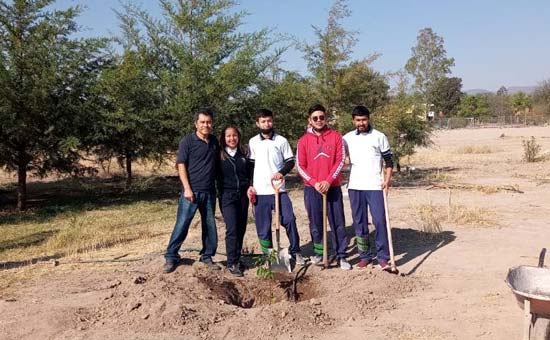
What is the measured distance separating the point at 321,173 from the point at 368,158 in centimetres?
57

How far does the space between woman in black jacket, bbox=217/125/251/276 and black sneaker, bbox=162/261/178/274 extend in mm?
632

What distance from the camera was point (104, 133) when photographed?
1427 cm

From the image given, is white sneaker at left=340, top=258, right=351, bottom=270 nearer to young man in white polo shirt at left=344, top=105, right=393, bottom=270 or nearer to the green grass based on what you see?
young man in white polo shirt at left=344, top=105, right=393, bottom=270

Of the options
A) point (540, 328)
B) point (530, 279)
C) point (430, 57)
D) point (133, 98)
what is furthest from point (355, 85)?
point (430, 57)

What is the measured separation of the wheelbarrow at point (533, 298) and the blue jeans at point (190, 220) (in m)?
3.40

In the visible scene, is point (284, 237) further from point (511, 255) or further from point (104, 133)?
point (104, 133)

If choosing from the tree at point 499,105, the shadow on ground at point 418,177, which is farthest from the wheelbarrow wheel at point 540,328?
the tree at point 499,105

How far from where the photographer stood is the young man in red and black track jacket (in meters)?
6.55

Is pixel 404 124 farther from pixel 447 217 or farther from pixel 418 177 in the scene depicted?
pixel 447 217

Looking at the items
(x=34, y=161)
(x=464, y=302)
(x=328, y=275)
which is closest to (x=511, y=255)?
(x=464, y=302)

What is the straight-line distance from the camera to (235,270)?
21.4ft

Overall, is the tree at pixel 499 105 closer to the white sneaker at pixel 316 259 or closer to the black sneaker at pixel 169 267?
the white sneaker at pixel 316 259

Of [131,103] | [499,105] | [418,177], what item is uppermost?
[499,105]

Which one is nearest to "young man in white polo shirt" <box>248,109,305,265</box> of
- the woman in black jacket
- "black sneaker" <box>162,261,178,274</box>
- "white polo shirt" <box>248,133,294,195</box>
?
"white polo shirt" <box>248,133,294,195</box>
